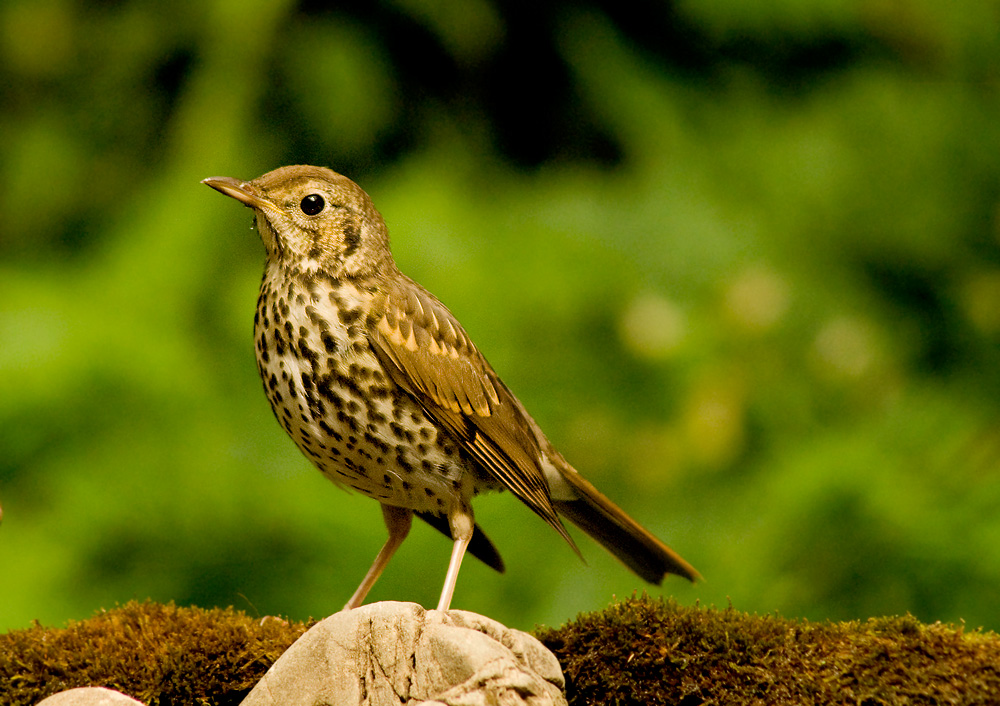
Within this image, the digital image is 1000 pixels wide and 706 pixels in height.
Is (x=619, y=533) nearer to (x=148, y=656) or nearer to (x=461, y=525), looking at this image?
(x=461, y=525)

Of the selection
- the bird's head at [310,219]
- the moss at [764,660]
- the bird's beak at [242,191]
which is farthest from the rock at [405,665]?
the bird's beak at [242,191]

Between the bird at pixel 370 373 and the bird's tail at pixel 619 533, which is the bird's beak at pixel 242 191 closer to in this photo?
the bird at pixel 370 373

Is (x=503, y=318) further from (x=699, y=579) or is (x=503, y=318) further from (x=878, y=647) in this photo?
(x=878, y=647)

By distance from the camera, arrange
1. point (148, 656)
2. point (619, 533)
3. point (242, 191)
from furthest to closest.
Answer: point (619, 533), point (242, 191), point (148, 656)

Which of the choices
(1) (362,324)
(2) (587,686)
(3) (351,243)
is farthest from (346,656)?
(3) (351,243)

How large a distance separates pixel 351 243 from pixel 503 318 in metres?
0.84

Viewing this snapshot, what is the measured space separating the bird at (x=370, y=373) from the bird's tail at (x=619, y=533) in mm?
11

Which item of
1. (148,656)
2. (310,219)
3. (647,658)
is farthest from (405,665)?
(310,219)

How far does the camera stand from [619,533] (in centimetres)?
222

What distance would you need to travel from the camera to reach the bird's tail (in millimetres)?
2146

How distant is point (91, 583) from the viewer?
267 centimetres

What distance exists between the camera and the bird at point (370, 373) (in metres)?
1.89

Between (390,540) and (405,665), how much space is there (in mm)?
693

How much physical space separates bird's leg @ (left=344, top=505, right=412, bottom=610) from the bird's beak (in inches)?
29.5
